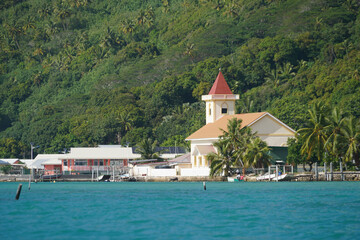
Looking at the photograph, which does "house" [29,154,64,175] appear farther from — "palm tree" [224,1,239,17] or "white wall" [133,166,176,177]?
"palm tree" [224,1,239,17]

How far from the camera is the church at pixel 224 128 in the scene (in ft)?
282

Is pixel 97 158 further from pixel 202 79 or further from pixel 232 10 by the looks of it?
pixel 232 10

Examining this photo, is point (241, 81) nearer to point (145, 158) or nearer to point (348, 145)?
point (145, 158)

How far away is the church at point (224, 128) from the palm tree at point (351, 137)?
12699 mm

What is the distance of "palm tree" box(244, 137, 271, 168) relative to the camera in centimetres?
7775

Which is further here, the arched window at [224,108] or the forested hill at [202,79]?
the forested hill at [202,79]

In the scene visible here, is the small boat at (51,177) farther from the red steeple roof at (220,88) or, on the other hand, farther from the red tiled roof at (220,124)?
the red steeple roof at (220,88)

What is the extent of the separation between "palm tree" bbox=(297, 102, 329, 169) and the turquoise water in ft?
70.2

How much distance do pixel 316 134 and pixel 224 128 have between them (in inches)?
696

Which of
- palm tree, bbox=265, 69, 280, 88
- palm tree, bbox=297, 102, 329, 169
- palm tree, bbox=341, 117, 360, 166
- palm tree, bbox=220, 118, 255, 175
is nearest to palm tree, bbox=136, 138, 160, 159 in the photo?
palm tree, bbox=220, 118, 255, 175

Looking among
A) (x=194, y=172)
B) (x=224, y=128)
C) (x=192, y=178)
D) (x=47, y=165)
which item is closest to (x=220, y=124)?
(x=224, y=128)

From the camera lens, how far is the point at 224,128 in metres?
89.4

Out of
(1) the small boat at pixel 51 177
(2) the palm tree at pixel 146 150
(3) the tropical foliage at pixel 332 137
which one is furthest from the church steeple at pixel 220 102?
(1) the small boat at pixel 51 177

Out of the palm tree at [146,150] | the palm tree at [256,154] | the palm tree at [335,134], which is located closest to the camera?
the palm tree at [335,134]
